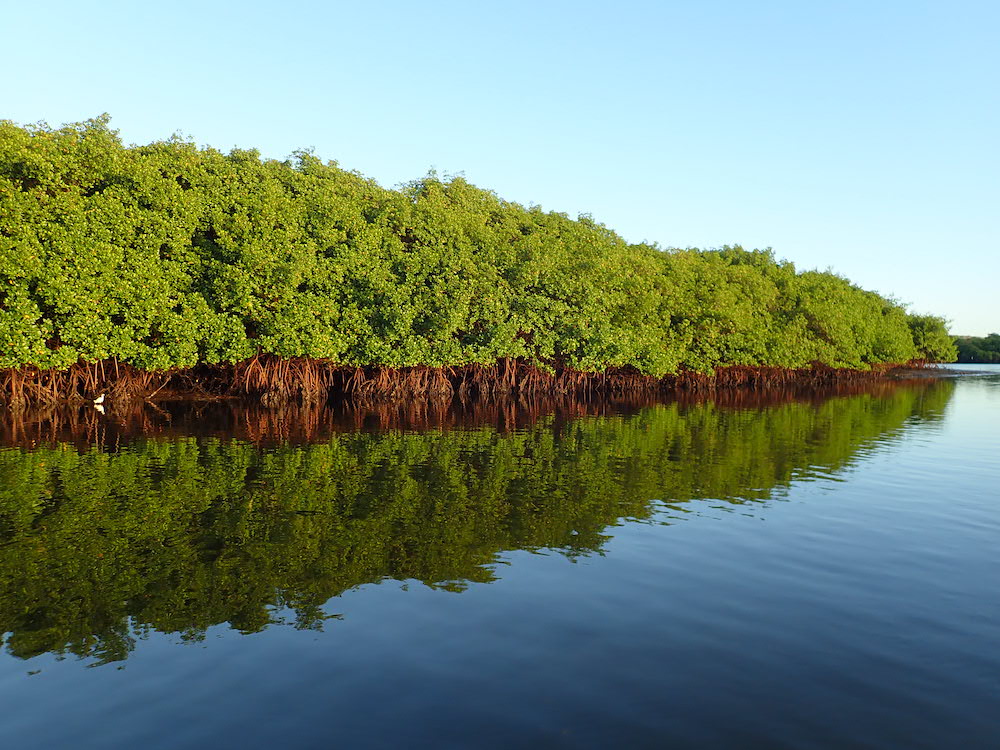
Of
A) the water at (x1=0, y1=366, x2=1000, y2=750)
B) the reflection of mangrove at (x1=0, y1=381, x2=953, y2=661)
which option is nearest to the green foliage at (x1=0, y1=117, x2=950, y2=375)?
the reflection of mangrove at (x1=0, y1=381, x2=953, y2=661)

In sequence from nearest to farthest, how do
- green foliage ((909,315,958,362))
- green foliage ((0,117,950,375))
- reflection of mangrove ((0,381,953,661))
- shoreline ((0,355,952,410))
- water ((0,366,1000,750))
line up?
water ((0,366,1000,750)), reflection of mangrove ((0,381,953,661)), green foliage ((0,117,950,375)), shoreline ((0,355,952,410)), green foliage ((909,315,958,362))

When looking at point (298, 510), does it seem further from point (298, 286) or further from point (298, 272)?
point (298, 286)

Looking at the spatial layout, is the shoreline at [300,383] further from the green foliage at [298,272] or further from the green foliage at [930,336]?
the green foliage at [930,336]

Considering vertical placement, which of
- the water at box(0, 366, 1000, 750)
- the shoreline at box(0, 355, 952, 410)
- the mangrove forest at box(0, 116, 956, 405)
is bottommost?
the water at box(0, 366, 1000, 750)

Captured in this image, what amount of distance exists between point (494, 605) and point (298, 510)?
23.3 ft

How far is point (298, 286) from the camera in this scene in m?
44.8

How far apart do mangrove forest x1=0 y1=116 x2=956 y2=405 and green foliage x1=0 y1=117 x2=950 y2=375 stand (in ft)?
0.40

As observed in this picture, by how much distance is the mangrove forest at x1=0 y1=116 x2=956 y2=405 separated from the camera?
3481 cm

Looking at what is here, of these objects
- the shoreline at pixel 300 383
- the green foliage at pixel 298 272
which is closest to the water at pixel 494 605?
the green foliage at pixel 298 272

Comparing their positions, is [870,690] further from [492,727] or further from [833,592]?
[492,727]

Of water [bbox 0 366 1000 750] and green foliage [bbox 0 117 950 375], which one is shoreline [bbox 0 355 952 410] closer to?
green foliage [bbox 0 117 950 375]

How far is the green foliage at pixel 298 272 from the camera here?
113 feet

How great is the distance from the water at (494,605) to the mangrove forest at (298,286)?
53.3 feet

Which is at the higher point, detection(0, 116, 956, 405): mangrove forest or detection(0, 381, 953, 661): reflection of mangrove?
detection(0, 116, 956, 405): mangrove forest
